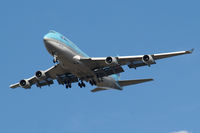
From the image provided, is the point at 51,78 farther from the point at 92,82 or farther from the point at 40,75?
the point at 92,82

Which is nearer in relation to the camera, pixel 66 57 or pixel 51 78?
pixel 66 57

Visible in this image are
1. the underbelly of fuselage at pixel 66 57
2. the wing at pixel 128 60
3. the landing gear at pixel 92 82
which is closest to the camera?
the underbelly of fuselage at pixel 66 57

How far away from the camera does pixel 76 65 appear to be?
48344 mm

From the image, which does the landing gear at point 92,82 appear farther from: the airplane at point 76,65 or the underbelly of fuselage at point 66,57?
the underbelly of fuselage at point 66,57

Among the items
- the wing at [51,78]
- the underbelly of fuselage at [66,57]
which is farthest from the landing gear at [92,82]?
the underbelly of fuselage at [66,57]

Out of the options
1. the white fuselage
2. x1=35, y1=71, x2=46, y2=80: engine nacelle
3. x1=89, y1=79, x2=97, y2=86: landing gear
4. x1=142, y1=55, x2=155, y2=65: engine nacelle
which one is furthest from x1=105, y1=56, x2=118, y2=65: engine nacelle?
x1=35, y1=71, x2=46, y2=80: engine nacelle

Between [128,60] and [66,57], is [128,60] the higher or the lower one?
the lower one

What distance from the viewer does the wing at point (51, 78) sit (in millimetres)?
51781

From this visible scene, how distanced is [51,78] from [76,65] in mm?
6744

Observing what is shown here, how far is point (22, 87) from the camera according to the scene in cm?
5434

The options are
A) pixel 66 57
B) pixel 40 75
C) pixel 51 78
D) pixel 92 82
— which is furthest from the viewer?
pixel 51 78

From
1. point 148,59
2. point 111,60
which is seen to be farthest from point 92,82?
point 148,59

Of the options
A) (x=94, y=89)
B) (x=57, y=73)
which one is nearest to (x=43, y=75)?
(x=57, y=73)

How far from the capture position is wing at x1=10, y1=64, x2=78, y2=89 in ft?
170
